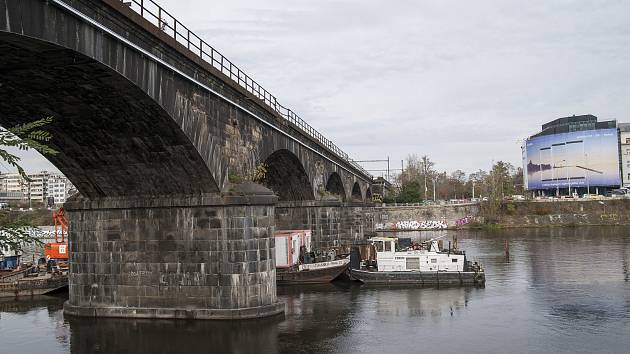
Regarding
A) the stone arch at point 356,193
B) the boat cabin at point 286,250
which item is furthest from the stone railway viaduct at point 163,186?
the stone arch at point 356,193

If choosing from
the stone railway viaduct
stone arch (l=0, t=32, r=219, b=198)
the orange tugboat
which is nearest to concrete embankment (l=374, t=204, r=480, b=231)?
the orange tugboat

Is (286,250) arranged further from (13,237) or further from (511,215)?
(511,215)

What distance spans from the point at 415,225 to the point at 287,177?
187ft

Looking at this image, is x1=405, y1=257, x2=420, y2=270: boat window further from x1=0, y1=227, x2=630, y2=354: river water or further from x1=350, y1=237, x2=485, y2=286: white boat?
x1=0, y1=227, x2=630, y2=354: river water

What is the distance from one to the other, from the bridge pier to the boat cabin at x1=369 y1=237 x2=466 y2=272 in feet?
38.7

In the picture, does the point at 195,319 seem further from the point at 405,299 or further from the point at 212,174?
the point at 405,299

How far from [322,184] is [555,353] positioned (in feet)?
98.5

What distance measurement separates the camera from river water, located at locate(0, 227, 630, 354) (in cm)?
2034

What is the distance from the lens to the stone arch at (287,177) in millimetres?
38231

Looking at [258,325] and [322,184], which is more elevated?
[322,184]

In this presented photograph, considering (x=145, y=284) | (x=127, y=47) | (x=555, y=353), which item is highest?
(x=127, y=47)

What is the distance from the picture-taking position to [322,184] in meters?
47.6

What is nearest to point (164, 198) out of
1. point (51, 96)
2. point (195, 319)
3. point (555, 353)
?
point (195, 319)

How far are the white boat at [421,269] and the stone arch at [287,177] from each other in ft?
28.0
